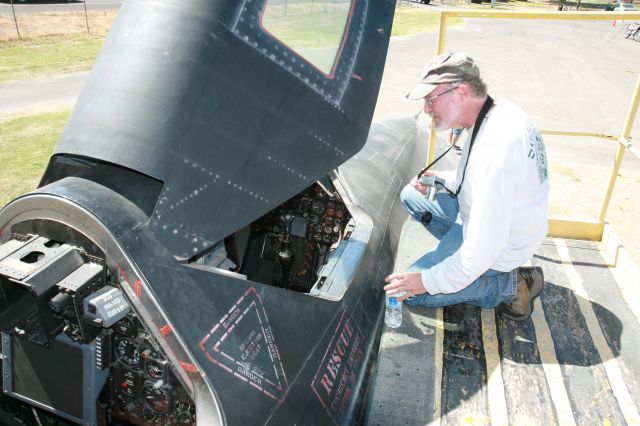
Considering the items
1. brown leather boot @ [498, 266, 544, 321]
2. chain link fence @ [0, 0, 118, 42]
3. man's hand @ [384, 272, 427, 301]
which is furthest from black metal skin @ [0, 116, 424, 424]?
chain link fence @ [0, 0, 118, 42]

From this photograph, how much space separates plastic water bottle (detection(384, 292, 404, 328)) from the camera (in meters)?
4.24

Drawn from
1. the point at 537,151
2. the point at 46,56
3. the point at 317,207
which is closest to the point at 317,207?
the point at 317,207

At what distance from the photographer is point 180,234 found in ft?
8.50

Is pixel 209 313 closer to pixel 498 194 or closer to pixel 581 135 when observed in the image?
pixel 498 194

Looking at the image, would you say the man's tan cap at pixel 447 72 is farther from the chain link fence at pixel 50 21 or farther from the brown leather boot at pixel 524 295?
the chain link fence at pixel 50 21

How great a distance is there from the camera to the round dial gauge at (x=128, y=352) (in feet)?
8.63

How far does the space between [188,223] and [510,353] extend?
304 centimetres

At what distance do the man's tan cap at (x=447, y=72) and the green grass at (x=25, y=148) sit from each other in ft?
24.7

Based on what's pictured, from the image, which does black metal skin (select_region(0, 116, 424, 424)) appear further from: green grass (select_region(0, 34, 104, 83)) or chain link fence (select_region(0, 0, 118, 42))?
chain link fence (select_region(0, 0, 118, 42))

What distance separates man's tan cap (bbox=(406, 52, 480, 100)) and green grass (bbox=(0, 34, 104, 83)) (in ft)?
56.7

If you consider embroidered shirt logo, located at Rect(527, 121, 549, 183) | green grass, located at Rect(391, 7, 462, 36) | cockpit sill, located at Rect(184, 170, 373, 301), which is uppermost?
embroidered shirt logo, located at Rect(527, 121, 549, 183)

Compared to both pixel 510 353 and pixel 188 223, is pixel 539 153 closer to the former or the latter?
pixel 510 353

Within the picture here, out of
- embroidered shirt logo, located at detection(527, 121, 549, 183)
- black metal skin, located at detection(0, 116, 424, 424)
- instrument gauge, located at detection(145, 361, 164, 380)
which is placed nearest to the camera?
black metal skin, located at detection(0, 116, 424, 424)

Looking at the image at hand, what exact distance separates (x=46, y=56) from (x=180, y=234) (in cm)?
2148
